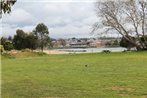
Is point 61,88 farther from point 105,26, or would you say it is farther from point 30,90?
point 105,26

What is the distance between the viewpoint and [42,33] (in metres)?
73.6

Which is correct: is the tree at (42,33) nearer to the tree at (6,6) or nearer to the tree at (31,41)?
the tree at (31,41)

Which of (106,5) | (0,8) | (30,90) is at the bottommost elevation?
(30,90)

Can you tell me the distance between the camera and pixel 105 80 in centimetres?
1589

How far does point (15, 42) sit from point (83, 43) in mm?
15007

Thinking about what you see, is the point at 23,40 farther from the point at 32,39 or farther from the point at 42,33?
the point at 42,33

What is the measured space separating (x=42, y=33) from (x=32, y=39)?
3450 mm

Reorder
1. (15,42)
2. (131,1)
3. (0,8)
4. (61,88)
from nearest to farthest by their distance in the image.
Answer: (0,8) → (61,88) → (131,1) → (15,42)

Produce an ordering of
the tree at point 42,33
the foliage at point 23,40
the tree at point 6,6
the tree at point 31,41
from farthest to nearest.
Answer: the tree at point 42,33 → the tree at point 31,41 → the foliage at point 23,40 → the tree at point 6,6

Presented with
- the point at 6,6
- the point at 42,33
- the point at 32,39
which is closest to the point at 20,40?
the point at 32,39

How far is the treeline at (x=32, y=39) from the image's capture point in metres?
69.6

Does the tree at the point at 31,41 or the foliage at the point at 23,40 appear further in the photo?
the tree at the point at 31,41

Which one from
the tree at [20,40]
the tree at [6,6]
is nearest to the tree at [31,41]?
the tree at [20,40]

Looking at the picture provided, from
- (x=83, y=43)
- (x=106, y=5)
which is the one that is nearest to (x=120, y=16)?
(x=106, y=5)
